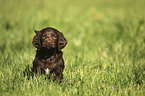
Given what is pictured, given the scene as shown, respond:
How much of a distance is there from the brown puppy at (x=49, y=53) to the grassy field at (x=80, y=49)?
21cm

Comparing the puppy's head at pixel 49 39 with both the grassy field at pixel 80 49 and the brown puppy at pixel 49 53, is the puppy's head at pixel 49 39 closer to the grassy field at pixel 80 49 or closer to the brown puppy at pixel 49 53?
the brown puppy at pixel 49 53

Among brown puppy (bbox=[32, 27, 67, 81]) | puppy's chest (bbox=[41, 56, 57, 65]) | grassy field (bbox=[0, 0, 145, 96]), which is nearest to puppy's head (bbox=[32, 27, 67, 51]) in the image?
brown puppy (bbox=[32, 27, 67, 81])

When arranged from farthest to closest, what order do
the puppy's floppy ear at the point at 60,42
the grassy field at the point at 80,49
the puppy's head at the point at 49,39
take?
1. the puppy's floppy ear at the point at 60,42
2. the grassy field at the point at 80,49
3. the puppy's head at the point at 49,39

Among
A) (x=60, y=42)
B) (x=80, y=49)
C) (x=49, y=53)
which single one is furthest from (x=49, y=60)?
(x=80, y=49)

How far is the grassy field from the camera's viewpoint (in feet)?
12.2

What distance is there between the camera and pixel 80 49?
6812 mm

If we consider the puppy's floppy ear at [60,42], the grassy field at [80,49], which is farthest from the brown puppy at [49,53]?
the grassy field at [80,49]

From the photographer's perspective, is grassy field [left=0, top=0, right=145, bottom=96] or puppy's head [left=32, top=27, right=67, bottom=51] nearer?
puppy's head [left=32, top=27, right=67, bottom=51]

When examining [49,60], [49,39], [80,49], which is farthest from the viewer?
[80,49]

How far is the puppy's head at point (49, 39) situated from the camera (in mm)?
3619

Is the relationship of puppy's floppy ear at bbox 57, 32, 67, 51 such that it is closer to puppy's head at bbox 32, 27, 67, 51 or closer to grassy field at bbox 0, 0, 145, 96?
puppy's head at bbox 32, 27, 67, 51

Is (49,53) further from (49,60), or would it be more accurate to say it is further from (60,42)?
(60,42)

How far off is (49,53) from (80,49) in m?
3.06

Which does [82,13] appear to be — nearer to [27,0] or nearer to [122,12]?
[122,12]
